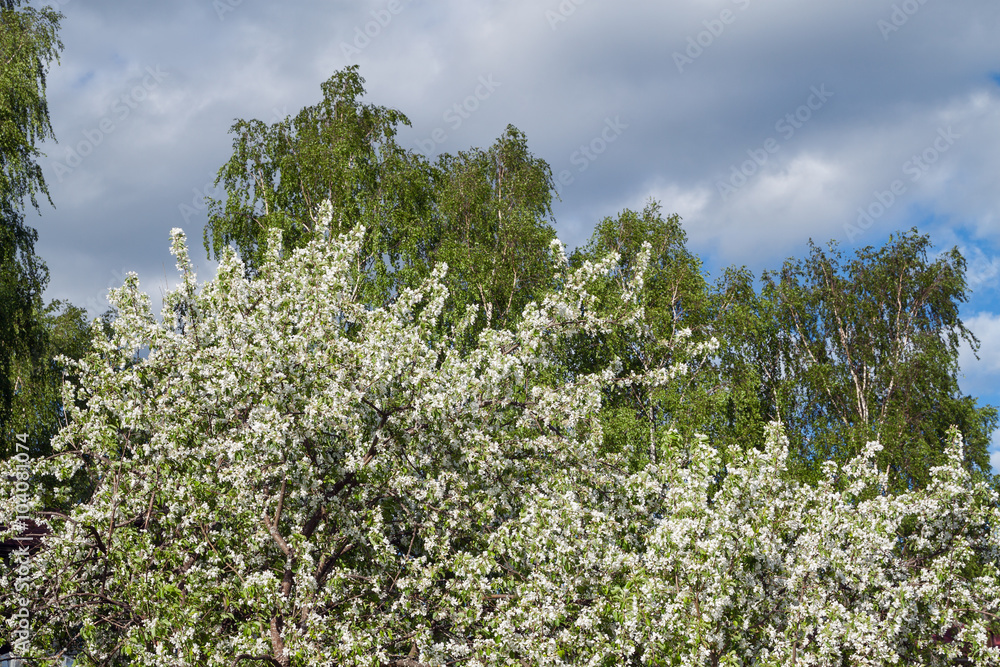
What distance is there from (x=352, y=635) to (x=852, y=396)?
24.0 m

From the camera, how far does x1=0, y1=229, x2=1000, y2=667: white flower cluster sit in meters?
7.80

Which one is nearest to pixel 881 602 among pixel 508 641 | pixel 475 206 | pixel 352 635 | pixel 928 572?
pixel 928 572

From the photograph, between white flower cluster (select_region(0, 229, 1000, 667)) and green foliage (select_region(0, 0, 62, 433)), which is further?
green foliage (select_region(0, 0, 62, 433))

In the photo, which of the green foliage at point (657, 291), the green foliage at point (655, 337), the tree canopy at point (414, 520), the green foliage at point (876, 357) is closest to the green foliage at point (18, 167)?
the green foliage at point (657, 291)

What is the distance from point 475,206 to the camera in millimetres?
23719

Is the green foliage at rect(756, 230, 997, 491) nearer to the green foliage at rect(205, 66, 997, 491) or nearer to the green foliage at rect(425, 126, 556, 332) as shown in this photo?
the green foliage at rect(205, 66, 997, 491)

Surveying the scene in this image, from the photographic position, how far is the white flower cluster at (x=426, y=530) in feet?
25.6

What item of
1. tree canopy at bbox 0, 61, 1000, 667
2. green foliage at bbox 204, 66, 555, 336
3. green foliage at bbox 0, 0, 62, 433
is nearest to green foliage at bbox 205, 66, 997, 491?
green foliage at bbox 204, 66, 555, 336

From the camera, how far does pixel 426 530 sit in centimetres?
909

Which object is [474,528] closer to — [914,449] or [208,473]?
[208,473]

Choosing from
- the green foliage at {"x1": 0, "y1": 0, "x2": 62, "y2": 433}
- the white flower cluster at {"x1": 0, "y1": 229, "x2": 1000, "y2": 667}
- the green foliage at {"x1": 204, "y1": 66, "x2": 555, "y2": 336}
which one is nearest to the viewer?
the white flower cluster at {"x1": 0, "y1": 229, "x2": 1000, "y2": 667}

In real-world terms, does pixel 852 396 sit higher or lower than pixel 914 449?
higher

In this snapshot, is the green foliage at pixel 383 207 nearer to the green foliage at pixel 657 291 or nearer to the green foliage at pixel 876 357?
the green foliage at pixel 657 291

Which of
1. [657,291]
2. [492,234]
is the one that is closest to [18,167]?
[492,234]
